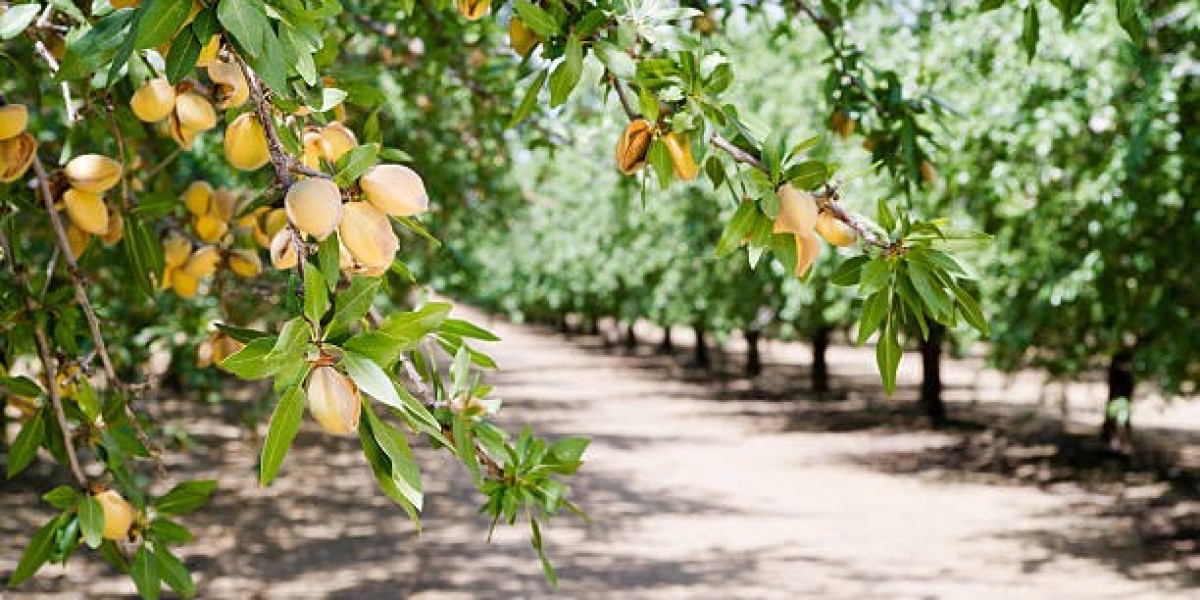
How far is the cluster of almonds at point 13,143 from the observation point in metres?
1.50

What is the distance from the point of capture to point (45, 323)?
1930mm

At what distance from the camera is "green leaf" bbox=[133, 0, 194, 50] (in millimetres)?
954

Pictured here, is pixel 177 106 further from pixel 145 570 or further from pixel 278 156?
pixel 145 570

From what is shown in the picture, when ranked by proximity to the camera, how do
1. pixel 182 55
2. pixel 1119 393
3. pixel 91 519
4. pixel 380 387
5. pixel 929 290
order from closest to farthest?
pixel 380 387
pixel 182 55
pixel 929 290
pixel 91 519
pixel 1119 393

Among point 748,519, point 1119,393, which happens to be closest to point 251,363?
point 748,519

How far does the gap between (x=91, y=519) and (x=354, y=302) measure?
0.90m

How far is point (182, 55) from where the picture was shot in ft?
3.44

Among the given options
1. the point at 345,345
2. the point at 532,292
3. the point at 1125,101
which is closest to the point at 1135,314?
the point at 1125,101

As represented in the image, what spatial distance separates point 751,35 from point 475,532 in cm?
769

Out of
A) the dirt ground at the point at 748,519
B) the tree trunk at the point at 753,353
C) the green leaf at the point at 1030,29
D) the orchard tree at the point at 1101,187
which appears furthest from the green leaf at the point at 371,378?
the tree trunk at the point at 753,353

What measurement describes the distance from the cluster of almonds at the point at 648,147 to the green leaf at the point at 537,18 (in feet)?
0.48

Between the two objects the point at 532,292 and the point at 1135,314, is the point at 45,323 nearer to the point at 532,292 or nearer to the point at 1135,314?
the point at 1135,314

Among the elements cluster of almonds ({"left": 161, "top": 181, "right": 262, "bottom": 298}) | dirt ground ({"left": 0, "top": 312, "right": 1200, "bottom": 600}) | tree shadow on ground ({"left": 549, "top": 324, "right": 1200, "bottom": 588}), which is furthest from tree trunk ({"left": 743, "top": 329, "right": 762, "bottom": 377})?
cluster of almonds ({"left": 161, "top": 181, "right": 262, "bottom": 298})

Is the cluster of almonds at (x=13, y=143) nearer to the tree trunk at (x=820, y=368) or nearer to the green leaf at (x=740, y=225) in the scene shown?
the green leaf at (x=740, y=225)
